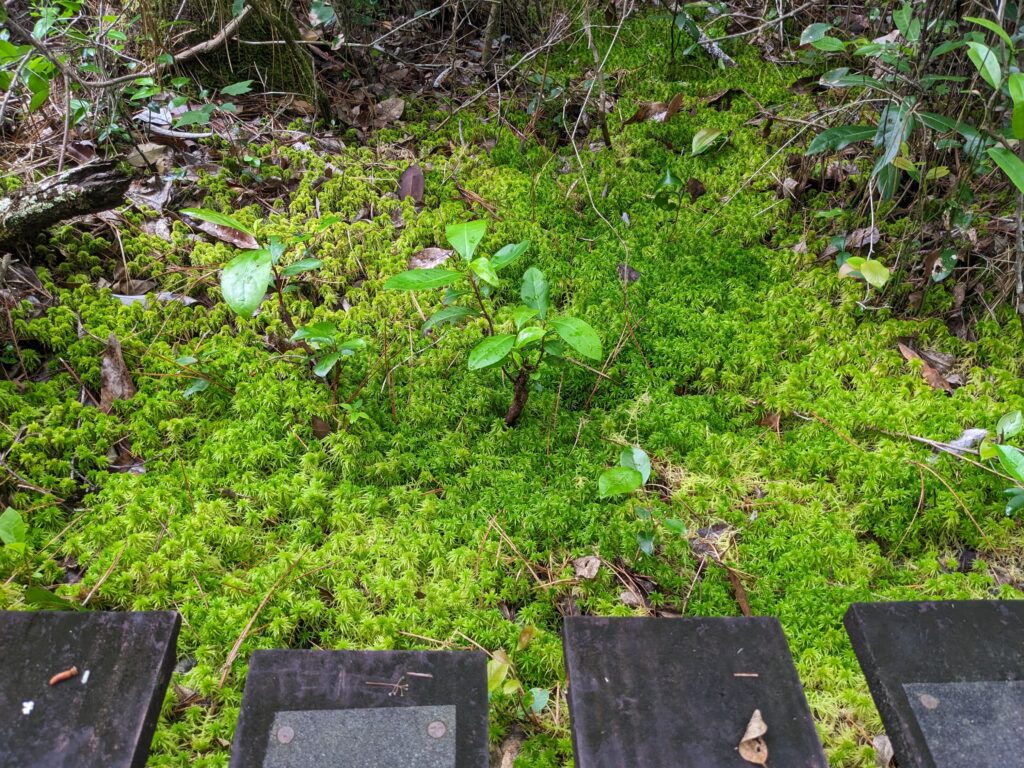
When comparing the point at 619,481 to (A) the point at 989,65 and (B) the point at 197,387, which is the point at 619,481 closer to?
(B) the point at 197,387

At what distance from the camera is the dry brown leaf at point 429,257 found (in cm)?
321

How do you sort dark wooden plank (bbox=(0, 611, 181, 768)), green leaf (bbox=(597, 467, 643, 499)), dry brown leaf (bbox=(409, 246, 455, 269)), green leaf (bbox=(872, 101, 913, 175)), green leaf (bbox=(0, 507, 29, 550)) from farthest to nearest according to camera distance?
dry brown leaf (bbox=(409, 246, 455, 269))
green leaf (bbox=(872, 101, 913, 175))
green leaf (bbox=(597, 467, 643, 499))
green leaf (bbox=(0, 507, 29, 550))
dark wooden plank (bbox=(0, 611, 181, 768))

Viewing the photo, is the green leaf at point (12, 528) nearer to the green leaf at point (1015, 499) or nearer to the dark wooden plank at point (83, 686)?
the dark wooden plank at point (83, 686)

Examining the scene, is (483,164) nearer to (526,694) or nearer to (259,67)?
(259,67)

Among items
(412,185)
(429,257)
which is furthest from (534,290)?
(412,185)

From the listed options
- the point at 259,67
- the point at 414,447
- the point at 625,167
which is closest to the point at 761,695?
the point at 414,447

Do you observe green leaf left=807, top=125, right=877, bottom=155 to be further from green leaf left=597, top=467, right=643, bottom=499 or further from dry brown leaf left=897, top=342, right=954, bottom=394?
green leaf left=597, top=467, right=643, bottom=499

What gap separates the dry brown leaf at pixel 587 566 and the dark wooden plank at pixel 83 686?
1150mm

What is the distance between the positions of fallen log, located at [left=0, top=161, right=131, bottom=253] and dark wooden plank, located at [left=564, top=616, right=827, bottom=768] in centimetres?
267

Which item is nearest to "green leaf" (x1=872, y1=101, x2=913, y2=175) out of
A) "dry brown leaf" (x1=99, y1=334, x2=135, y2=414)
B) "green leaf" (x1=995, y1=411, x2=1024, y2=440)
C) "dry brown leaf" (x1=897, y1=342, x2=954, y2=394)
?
"dry brown leaf" (x1=897, y1=342, x2=954, y2=394)

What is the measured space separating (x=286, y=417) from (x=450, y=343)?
71 centimetres

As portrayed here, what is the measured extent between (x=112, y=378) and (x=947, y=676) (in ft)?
9.18

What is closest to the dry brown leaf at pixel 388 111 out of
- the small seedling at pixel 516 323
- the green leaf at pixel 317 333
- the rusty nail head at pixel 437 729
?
the small seedling at pixel 516 323

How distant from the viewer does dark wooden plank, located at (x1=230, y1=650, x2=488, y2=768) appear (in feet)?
4.61
